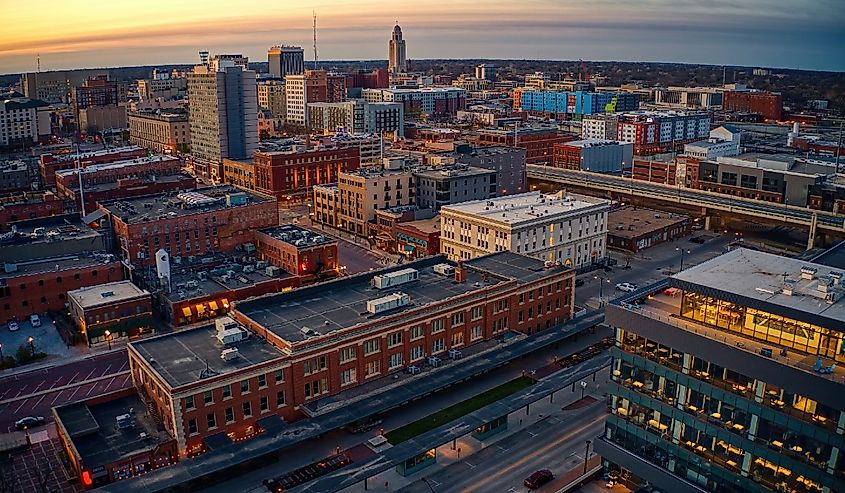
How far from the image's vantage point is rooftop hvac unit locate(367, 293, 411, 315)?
70.2 meters

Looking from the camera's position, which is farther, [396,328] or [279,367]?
[396,328]

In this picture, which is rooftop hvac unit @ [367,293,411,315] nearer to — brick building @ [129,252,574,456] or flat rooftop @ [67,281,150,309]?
brick building @ [129,252,574,456]

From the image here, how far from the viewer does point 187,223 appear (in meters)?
111

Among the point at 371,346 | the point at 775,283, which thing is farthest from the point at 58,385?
the point at 775,283

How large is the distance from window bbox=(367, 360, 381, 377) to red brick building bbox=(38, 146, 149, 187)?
395ft

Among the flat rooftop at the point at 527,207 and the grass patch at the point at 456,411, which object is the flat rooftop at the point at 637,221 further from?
the grass patch at the point at 456,411

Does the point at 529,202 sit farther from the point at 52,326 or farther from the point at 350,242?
the point at 52,326

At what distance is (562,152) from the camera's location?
193 metres

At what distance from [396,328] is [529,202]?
178 ft

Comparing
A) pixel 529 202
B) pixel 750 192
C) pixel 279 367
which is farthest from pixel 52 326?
pixel 750 192

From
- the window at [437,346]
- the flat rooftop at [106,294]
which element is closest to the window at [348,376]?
the window at [437,346]

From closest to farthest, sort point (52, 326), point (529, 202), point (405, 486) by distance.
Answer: point (405, 486)
point (52, 326)
point (529, 202)

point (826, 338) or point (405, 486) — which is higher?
point (826, 338)

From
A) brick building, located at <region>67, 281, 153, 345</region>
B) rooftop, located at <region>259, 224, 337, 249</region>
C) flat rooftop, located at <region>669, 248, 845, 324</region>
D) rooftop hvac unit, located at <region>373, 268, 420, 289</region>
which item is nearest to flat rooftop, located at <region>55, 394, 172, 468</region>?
brick building, located at <region>67, 281, 153, 345</region>
